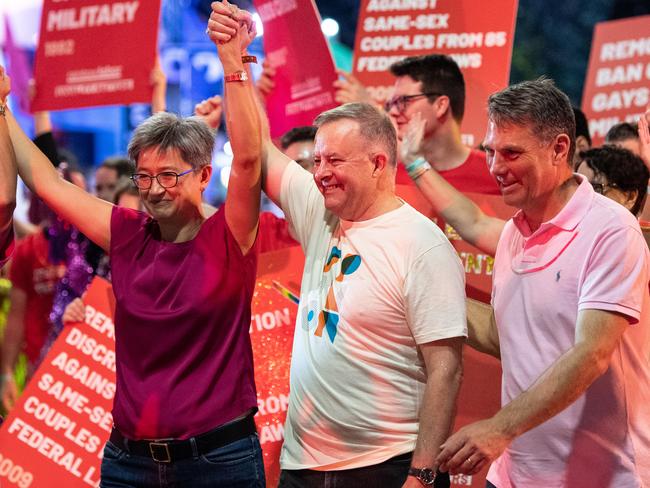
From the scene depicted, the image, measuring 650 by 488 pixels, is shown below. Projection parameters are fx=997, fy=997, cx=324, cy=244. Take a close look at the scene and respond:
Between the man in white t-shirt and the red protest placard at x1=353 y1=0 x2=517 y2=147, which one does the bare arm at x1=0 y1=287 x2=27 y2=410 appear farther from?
the man in white t-shirt

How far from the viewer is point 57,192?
3330mm

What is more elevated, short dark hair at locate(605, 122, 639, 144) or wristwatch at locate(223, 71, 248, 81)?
short dark hair at locate(605, 122, 639, 144)

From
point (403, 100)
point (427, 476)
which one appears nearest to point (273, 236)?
point (403, 100)

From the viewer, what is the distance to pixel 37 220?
252 inches

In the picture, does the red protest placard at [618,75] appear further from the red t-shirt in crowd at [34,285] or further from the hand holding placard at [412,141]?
the red t-shirt in crowd at [34,285]

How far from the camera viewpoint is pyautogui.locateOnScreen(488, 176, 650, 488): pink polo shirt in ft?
9.38

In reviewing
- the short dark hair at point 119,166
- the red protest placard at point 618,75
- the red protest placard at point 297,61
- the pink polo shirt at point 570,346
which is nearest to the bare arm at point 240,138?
the pink polo shirt at point 570,346

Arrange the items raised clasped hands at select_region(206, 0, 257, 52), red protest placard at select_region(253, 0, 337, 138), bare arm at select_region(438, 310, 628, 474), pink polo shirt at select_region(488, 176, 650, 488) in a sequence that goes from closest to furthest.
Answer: bare arm at select_region(438, 310, 628, 474)
pink polo shirt at select_region(488, 176, 650, 488)
raised clasped hands at select_region(206, 0, 257, 52)
red protest placard at select_region(253, 0, 337, 138)

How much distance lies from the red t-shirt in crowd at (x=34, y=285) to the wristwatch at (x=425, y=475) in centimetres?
385

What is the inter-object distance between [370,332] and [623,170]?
4.32 ft

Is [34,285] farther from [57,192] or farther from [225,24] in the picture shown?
[225,24]

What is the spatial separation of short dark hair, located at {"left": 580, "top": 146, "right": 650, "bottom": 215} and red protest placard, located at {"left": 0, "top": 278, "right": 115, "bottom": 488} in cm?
225

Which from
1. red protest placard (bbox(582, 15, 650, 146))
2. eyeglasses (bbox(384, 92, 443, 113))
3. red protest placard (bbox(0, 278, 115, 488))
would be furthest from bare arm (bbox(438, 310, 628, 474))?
red protest placard (bbox(582, 15, 650, 146))

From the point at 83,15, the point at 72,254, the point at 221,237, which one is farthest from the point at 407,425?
the point at 83,15
